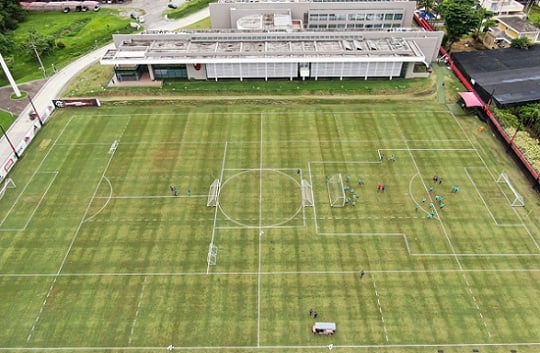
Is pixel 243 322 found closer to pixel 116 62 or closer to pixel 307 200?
pixel 307 200

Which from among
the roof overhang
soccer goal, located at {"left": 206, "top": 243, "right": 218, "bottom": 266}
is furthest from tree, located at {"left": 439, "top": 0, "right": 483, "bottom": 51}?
soccer goal, located at {"left": 206, "top": 243, "right": 218, "bottom": 266}

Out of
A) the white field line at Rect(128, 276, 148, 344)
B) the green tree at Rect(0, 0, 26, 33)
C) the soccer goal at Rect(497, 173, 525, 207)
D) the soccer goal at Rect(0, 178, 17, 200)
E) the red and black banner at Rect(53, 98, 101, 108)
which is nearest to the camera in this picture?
the white field line at Rect(128, 276, 148, 344)

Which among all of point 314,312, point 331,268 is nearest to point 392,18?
point 331,268

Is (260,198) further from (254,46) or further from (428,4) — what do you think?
(428,4)

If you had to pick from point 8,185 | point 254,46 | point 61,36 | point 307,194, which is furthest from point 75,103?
point 307,194

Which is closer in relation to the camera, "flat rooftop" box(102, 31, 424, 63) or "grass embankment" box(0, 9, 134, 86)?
"flat rooftop" box(102, 31, 424, 63)

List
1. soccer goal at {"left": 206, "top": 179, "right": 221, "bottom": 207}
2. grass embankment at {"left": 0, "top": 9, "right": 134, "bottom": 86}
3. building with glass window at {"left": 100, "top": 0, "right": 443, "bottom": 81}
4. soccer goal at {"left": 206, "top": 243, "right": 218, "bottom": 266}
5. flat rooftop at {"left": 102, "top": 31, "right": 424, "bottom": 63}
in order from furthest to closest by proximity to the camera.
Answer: grass embankment at {"left": 0, "top": 9, "right": 134, "bottom": 86}, flat rooftop at {"left": 102, "top": 31, "right": 424, "bottom": 63}, building with glass window at {"left": 100, "top": 0, "right": 443, "bottom": 81}, soccer goal at {"left": 206, "top": 179, "right": 221, "bottom": 207}, soccer goal at {"left": 206, "top": 243, "right": 218, "bottom": 266}

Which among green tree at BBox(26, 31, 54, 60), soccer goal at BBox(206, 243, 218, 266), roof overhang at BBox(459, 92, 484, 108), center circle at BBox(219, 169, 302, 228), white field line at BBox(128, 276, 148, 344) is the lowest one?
white field line at BBox(128, 276, 148, 344)

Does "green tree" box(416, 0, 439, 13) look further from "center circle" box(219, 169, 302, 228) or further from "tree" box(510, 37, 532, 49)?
"center circle" box(219, 169, 302, 228)

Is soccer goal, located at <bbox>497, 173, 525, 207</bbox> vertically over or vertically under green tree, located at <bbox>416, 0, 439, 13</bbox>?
under
